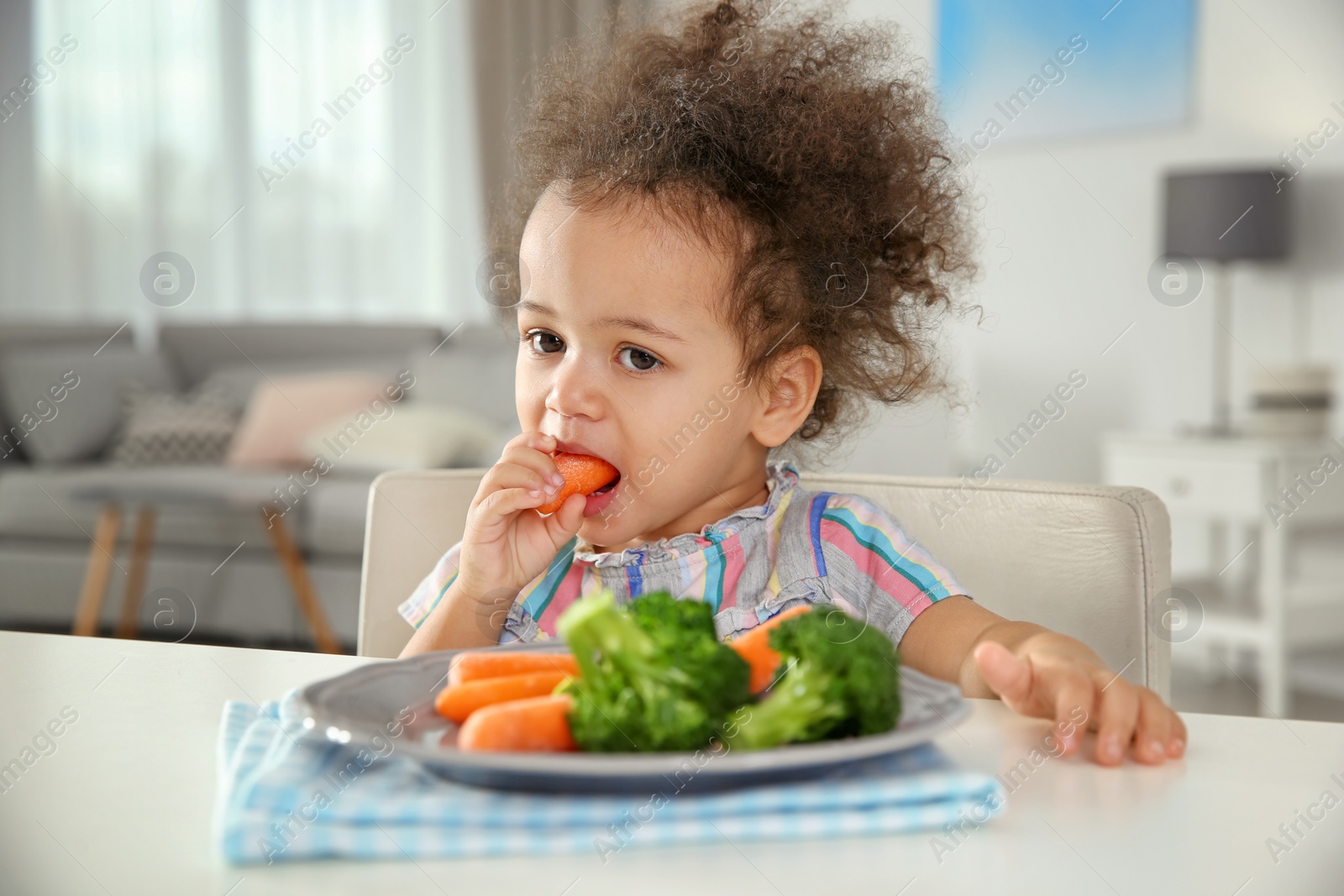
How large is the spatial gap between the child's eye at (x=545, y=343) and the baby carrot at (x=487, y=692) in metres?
0.57

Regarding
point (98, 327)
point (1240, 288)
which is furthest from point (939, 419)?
point (98, 327)

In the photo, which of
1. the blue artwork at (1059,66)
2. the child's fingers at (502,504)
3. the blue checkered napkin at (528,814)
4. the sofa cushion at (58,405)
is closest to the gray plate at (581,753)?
the blue checkered napkin at (528,814)

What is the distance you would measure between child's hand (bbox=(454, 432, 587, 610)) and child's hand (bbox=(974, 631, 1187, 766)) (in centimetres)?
42

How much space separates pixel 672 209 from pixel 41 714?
0.67 metres

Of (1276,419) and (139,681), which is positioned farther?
(1276,419)

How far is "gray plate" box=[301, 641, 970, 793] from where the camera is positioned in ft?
1.58

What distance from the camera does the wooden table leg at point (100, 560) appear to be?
12.4ft

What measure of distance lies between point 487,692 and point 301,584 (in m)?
3.25

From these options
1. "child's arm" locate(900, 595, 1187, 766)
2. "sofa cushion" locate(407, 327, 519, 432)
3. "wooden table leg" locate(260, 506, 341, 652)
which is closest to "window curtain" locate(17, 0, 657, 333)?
"sofa cushion" locate(407, 327, 519, 432)

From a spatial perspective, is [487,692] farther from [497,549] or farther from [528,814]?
[497,549]

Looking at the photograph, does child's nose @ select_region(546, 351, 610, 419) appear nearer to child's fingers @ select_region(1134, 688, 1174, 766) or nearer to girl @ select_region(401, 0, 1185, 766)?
girl @ select_region(401, 0, 1185, 766)

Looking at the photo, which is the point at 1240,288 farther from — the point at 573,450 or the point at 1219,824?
the point at 1219,824

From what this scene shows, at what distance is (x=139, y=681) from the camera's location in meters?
0.76

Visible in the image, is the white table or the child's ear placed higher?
the child's ear
